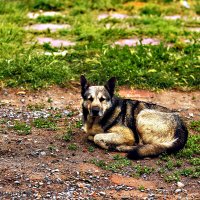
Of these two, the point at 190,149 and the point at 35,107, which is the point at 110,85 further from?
the point at 35,107

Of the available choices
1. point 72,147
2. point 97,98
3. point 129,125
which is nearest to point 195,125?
point 129,125

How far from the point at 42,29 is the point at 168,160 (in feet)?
23.1

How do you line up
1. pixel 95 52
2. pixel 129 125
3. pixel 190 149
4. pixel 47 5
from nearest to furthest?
1. pixel 190 149
2. pixel 129 125
3. pixel 95 52
4. pixel 47 5

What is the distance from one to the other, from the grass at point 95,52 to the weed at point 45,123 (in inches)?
57.9

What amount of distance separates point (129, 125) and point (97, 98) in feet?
2.11

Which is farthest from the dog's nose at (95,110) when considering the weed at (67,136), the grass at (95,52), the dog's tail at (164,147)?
the grass at (95,52)

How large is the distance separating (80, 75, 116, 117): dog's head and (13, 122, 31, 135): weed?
1.04 metres

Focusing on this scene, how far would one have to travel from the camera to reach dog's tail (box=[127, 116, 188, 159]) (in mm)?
8703

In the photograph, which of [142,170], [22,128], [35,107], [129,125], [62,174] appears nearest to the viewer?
[62,174]

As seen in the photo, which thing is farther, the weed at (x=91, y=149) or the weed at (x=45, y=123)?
the weed at (x=45, y=123)

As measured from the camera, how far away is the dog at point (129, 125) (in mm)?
8945

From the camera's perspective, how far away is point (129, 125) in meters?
9.31

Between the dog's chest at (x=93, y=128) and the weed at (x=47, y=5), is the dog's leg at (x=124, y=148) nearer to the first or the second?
the dog's chest at (x=93, y=128)

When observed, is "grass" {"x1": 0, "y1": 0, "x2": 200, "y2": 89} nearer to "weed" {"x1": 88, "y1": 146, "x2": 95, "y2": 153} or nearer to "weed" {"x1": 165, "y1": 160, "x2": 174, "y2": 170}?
"weed" {"x1": 88, "y1": 146, "x2": 95, "y2": 153}
